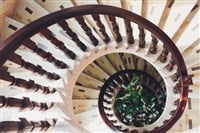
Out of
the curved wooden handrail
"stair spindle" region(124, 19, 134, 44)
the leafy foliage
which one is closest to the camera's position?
the curved wooden handrail

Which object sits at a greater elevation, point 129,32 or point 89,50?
point 129,32

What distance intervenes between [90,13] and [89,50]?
0.88 meters

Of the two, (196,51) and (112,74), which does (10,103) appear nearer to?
(196,51)

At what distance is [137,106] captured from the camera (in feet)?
15.6

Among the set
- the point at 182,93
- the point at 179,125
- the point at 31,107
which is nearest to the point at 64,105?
the point at 31,107

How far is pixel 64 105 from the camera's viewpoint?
11.0 ft

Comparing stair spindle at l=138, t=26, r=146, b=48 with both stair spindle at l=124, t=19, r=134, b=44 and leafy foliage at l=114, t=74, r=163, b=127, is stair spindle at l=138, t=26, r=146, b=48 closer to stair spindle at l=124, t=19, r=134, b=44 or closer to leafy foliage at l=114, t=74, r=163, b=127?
stair spindle at l=124, t=19, r=134, b=44

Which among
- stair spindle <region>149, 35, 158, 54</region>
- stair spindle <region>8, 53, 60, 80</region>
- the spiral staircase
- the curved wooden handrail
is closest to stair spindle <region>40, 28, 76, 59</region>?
the spiral staircase

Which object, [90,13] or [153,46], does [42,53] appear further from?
[153,46]

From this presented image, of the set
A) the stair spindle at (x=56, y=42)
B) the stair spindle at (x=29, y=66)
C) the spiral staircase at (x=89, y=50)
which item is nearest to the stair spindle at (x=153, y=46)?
the spiral staircase at (x=89, y=50)

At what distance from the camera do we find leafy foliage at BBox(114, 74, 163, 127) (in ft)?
15.6

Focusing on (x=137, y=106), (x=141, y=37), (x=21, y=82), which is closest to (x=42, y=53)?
(x=21, y=82)

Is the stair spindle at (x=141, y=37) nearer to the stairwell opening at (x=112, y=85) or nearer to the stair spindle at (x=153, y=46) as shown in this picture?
the stair spindle at (x=153, y=46)

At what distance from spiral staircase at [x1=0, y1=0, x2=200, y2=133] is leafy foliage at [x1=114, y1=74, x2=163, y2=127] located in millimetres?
196
